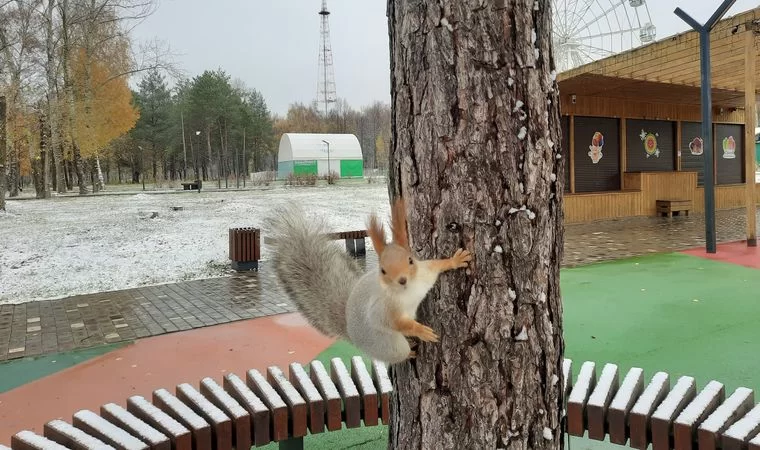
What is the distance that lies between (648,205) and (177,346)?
43.5 feet

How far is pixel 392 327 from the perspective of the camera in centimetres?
117

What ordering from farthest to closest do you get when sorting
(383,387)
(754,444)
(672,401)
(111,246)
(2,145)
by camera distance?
(2,145), (111,246), (383,387), (672,401), (754,444)

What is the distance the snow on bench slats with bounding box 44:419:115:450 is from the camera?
1.88m

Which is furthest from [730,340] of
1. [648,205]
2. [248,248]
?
[648,205]

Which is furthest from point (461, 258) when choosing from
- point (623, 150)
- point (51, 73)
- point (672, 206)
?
point (51, 73)

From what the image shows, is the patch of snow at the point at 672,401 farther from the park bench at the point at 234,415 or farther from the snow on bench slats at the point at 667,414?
the park bench at the point at 234,415

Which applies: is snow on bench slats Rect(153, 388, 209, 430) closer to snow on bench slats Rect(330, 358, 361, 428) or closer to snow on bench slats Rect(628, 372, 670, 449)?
snow on bench slats Rect(330, 358, 361, 428)

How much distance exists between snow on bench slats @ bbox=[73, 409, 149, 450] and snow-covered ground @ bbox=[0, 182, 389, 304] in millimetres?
881

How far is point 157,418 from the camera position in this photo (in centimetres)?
210

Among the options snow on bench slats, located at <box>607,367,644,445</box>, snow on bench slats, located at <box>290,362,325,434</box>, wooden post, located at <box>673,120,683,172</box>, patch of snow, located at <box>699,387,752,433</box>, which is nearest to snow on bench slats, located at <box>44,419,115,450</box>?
snow on bench slats, located at <box>290,362,325,434</box>

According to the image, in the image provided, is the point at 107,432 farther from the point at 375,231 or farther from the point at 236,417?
the point at 375,231

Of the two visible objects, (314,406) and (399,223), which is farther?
(314,406)

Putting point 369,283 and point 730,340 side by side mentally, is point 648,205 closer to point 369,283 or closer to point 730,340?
point 730,340

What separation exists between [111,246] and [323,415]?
395 inches
